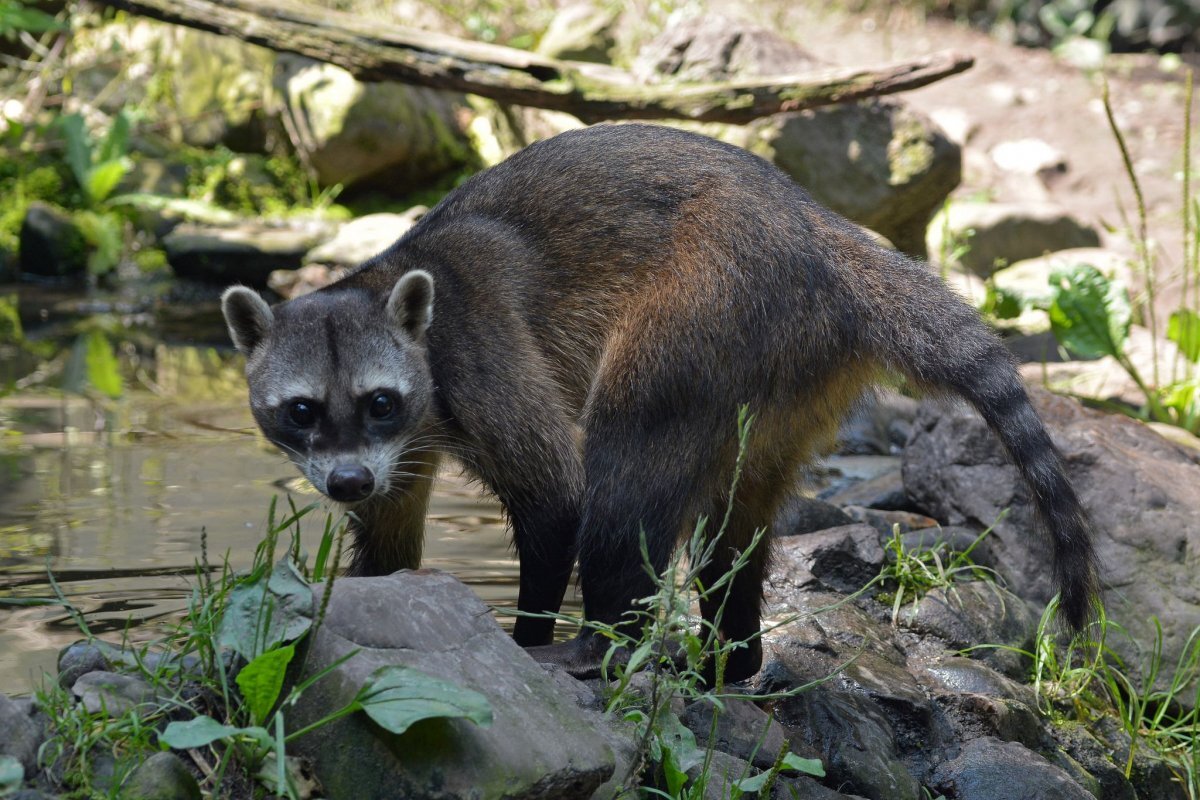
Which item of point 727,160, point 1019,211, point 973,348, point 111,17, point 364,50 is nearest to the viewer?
point 973,348

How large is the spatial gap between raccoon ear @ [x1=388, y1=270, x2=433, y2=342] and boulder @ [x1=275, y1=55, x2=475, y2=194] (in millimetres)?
11069

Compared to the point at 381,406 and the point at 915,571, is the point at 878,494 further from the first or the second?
the point at 381,406

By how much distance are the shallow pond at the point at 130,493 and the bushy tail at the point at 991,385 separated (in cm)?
219

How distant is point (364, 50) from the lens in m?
10.0

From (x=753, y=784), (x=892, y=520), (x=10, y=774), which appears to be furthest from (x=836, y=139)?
(x=10, y=774)

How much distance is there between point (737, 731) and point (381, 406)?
191 centimetres

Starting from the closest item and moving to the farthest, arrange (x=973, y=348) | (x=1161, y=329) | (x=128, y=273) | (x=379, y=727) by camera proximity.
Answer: (x=379, y=727) → (x=973, y=348) → (x=1161, y=329) → (x=128, y=273)

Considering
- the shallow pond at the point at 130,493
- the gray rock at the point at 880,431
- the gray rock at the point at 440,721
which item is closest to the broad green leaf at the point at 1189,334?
the gray rock at the point at 880,431

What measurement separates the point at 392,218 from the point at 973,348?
34.3 feet

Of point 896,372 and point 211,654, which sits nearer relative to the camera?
point 211,654

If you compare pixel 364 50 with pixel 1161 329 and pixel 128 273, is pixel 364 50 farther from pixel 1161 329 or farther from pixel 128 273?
pixel 1161 329

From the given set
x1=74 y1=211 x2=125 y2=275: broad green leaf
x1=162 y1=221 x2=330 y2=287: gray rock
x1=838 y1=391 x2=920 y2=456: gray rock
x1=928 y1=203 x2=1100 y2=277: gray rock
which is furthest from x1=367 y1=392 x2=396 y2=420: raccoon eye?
x1=74 y1=211 x2=125 y2=275: broad green leaf

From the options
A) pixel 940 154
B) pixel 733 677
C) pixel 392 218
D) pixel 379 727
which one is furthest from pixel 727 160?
pixel 392 218

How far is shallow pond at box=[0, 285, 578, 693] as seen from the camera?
18.0 feet
